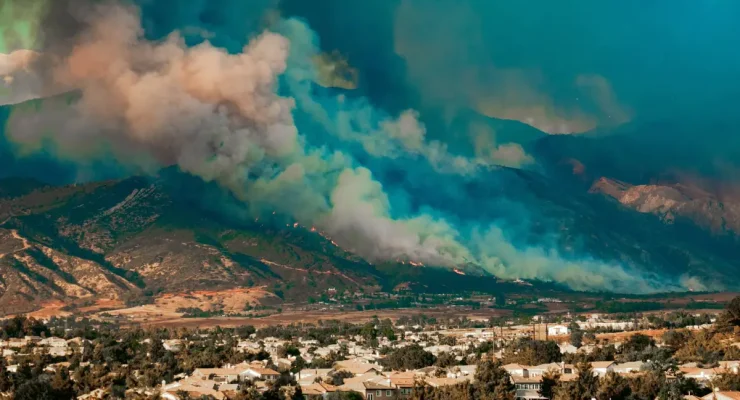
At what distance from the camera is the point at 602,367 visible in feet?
299

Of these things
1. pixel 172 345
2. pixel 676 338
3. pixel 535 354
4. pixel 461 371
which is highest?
pixel 676 338

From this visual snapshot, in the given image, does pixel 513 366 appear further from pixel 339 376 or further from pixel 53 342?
pixel 53 342

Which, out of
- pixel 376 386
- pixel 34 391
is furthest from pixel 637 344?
pixel 34 391

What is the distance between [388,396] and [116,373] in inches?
788

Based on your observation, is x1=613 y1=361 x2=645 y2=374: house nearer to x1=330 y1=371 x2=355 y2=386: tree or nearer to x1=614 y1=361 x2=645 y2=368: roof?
x1=614 y1=361 x2=645 y2=368: roof

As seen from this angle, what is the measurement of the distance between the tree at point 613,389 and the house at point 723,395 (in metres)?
4.83

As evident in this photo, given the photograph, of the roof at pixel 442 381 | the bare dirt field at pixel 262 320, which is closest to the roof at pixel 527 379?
the roof at pixel 442 381

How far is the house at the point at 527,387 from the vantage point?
257 feet

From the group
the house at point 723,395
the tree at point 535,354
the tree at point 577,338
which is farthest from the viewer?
the tree at point 577,338

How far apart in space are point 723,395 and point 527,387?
13.5 m

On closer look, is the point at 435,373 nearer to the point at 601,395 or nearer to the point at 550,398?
the point at 550,398

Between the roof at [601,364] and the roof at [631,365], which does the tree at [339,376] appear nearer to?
the roof at [601,364]

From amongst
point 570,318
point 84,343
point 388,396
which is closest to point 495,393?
point 388,396

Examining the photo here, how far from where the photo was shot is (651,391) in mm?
76125
